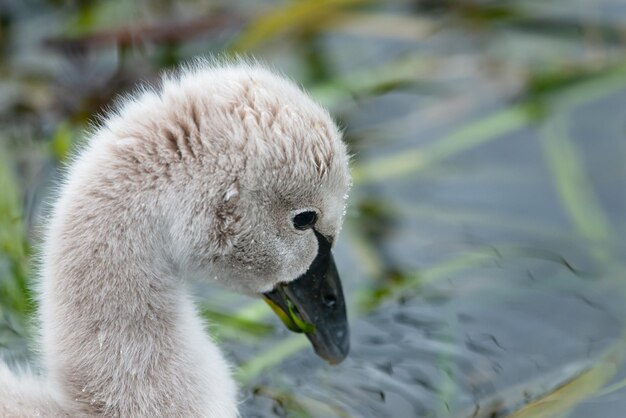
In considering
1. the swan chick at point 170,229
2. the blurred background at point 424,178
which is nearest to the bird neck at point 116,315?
the swan chick at point 170,229

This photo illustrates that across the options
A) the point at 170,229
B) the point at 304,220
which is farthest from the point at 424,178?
the point at 170,229

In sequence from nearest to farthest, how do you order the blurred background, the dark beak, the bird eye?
1. the bird eye
2. the dark beak
3. the blurred background

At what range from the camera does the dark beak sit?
12.2 ft

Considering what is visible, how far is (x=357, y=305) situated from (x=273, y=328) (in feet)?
1.03

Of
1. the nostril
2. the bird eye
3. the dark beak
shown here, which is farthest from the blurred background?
the bird eye

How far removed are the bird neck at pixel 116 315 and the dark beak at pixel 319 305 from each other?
11.8 inches

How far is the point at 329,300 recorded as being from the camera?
3.79 metres

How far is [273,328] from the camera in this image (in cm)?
459

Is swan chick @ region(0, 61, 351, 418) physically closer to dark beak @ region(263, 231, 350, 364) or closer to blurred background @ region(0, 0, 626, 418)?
dark beak @ region(263, 231, 350, 364)

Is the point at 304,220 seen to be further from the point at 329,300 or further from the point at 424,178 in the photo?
the point at 424,178

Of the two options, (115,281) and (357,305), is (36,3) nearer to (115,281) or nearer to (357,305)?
(357,305)

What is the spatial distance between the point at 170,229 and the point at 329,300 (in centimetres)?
57

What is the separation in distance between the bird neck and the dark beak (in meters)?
0.30

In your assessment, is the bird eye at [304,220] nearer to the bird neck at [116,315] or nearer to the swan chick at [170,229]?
the swan chick at [170,229]
